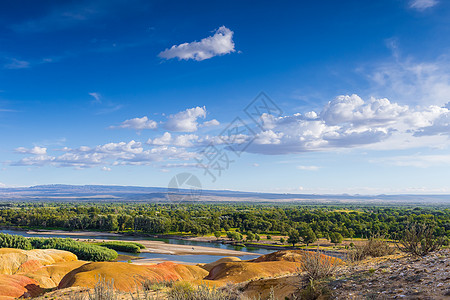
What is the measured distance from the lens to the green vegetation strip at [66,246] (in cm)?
6438

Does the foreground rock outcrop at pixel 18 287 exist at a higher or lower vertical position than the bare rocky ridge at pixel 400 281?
lower

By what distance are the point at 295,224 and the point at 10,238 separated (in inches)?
3415

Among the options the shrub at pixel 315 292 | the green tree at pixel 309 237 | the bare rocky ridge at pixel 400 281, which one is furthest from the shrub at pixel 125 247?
the shrub at pixel 315 292

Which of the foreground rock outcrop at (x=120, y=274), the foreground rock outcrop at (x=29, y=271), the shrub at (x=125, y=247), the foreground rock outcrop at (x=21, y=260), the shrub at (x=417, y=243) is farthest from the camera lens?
the shrub at (x=125, y=247)

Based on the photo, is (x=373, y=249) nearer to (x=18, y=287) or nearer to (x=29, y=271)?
(x=18, y=287)

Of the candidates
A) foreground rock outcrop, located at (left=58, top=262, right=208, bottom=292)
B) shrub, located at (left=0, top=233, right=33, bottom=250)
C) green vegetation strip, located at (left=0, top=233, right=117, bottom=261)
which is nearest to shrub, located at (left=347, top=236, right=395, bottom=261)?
foreground rock outcrop, located at (left=58, top=262, right=208, bottom=292)

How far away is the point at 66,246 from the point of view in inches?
2657

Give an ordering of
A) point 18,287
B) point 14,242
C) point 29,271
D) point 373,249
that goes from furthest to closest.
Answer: point 14,242
point 29,271
point 18,287
point 373,249

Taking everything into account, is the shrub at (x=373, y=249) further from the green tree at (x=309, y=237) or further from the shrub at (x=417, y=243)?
the green tree at (x=309, y=237)

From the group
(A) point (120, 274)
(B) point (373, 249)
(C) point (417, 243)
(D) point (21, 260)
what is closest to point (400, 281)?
(C) point (417, 243)

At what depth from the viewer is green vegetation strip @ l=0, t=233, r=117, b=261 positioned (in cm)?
6438

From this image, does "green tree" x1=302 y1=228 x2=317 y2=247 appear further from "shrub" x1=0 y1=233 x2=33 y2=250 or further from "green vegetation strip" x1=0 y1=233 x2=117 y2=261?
"shrub" x1=0 y1=233 x2=33 y2=250

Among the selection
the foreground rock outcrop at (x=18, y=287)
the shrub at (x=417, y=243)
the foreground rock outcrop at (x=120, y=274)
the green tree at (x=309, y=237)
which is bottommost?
the green tree at (x=309, y=237)

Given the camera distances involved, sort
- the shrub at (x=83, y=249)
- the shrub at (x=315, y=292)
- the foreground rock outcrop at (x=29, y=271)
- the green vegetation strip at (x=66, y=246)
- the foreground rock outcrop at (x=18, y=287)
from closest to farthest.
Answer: the shrub at (x=315, y=292) → the foreground rock outcrop at (x=18, y=287) → the foreground rock outcrop at (x=29, y=271) → the shrub at (x=83, y=249) → the green vegetation strip at (x=66, y=246)
